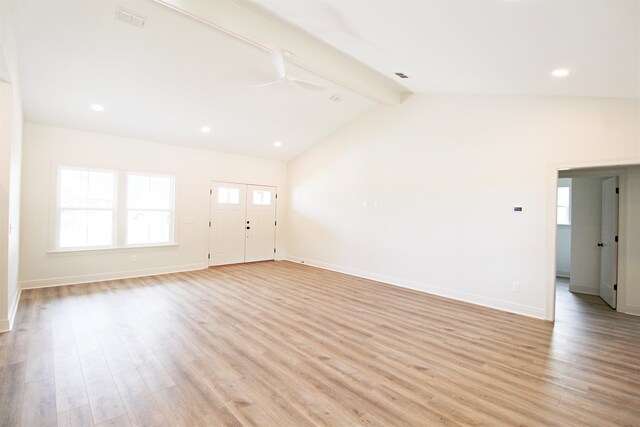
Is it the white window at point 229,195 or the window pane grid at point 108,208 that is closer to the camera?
the window pane grid at point 108,208

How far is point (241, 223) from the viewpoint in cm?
766

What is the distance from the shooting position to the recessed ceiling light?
3.08 metres

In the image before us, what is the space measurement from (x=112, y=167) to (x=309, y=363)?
546 centimetres

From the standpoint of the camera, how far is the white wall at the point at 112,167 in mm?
4934

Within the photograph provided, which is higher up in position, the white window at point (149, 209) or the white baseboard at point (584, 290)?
the white window at point (149, 209)

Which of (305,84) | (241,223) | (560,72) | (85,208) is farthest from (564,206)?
(85,208)

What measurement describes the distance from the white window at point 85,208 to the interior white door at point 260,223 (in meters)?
3.03

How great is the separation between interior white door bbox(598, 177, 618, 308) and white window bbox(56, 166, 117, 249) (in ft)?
28.5

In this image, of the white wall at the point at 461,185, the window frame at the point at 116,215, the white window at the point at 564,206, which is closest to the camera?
the white wall at the point at 461,185

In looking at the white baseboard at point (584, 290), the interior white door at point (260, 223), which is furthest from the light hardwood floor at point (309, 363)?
the interior white door at point (260, 223)

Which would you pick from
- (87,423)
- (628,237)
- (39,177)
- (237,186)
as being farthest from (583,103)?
(39,177)

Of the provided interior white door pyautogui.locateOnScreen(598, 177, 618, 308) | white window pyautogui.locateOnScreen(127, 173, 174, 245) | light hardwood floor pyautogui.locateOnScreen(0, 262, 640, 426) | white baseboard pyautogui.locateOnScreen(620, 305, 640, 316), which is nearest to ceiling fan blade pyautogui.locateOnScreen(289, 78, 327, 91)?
light hardwood floor pyautogui.locateOnScreen(0, 262, 640, 426)

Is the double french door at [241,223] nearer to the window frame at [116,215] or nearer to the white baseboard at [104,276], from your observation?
the white baseboard at [104,276]

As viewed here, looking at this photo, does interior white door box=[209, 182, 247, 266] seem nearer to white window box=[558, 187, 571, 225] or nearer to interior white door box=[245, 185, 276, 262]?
interior white door box=[245, 185, 276, 262]
